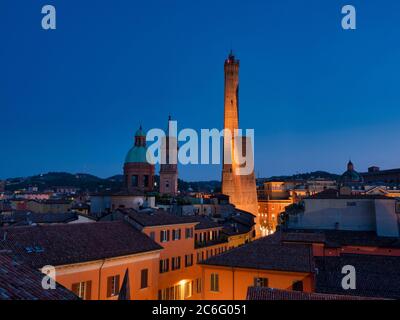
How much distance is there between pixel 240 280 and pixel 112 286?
28.7ft

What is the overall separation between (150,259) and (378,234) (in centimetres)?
2383

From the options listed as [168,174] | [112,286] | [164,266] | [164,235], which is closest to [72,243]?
[112,286]

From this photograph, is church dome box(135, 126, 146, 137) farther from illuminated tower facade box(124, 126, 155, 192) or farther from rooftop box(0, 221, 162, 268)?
rooftop box(0, 221, 162, 268)

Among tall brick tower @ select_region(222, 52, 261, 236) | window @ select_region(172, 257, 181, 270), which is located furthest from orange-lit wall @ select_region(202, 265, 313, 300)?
tall brick tower @ select_region(222, 52, 261, 236)

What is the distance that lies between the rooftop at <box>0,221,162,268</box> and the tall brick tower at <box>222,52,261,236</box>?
67190 mm

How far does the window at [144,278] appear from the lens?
27809 mm

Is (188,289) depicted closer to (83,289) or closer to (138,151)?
(83,289)

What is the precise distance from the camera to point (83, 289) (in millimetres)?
23125

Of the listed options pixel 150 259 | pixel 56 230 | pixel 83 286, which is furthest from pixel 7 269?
pixel 150 259

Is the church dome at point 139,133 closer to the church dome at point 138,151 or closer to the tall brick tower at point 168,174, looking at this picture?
the church dome at point 138,151

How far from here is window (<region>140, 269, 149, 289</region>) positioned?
27.8 meters

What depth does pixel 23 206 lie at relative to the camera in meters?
86.9

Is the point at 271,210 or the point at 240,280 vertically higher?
the point at 240,280

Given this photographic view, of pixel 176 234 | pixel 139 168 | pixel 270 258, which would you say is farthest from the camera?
pixel 139 168
